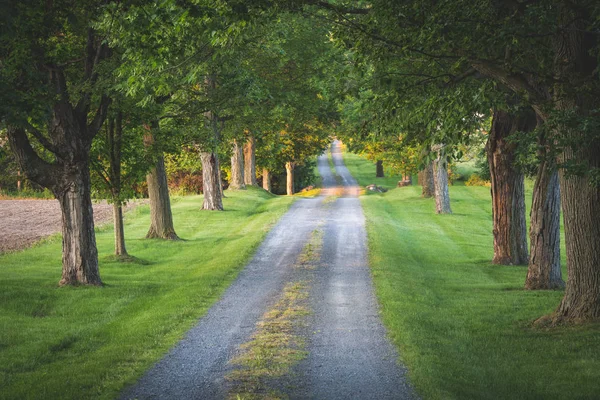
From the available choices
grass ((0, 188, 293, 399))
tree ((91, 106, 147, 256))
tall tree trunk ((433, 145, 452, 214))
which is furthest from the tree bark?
tall tree trunk ((433, 145, 452, 214))

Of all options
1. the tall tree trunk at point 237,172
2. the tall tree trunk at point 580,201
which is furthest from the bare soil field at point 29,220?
the tall tree trunk at point 580,201

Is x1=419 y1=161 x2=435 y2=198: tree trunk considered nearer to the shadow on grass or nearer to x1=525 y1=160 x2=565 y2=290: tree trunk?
the shadow on grass

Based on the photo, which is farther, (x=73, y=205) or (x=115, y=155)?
(x=115, y=155)

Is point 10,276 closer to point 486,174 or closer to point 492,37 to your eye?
point 492,37

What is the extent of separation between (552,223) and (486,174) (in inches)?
1602

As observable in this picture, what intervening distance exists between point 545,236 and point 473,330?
582cm

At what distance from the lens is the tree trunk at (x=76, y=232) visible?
18.3 meters

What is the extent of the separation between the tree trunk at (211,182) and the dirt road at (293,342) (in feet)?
53.5

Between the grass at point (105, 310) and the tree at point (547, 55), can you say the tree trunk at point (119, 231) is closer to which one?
the grass at point (105, 310)

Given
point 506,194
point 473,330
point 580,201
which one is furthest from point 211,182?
point 580,201

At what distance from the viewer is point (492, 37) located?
1164 centimetres

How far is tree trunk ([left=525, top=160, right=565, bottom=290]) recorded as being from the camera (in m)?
18.0

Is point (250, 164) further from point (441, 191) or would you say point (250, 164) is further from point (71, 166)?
point (71, 166)

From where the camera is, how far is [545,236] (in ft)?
59.3
